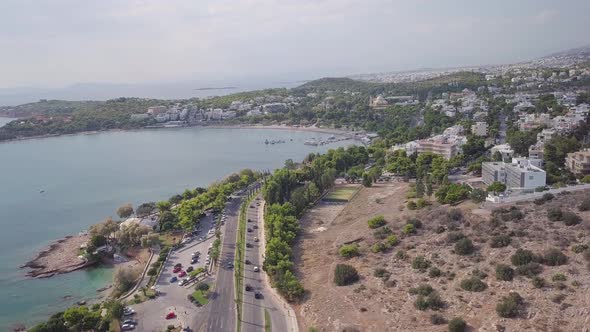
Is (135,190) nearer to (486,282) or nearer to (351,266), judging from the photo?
(351,266)

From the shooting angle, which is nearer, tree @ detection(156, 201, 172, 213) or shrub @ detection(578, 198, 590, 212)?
shrub @ detection(578, 198, 590, 212)

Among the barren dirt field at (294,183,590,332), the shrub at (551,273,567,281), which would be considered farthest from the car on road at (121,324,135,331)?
the shrub at (551,273,567,281)

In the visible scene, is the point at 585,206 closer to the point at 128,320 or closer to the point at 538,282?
the point at 538,282

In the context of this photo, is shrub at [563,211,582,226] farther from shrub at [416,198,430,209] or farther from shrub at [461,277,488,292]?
shrub at [416,198,430,209]

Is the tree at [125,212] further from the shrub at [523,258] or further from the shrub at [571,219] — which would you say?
the shrub at [571,219]

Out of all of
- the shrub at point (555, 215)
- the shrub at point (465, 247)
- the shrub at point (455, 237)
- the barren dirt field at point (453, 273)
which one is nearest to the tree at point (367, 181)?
the barren dirt field at point (453, 273)
